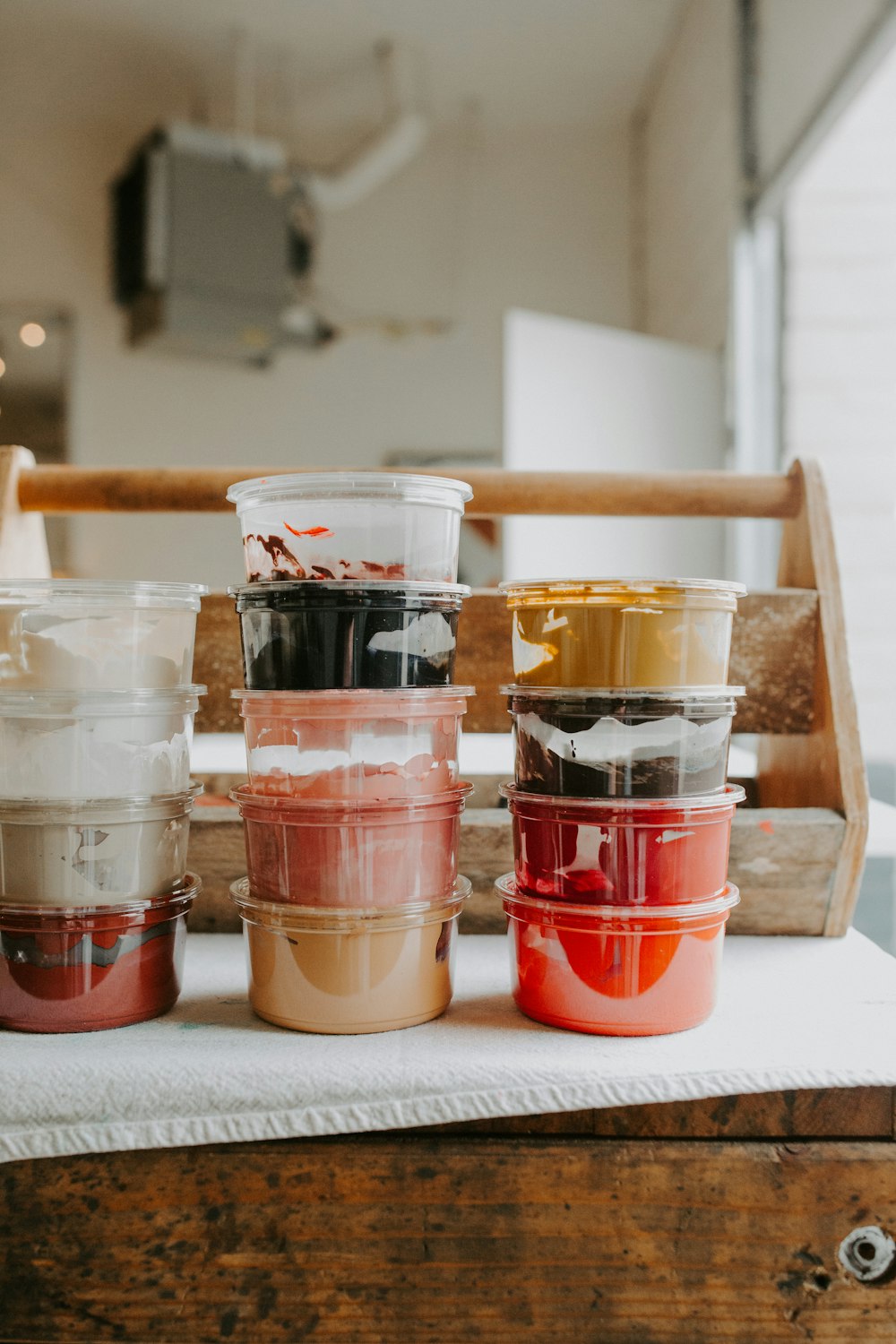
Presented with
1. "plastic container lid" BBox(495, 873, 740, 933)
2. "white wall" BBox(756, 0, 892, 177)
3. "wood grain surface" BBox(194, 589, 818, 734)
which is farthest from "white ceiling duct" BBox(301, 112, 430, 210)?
"plastic container lid" BBox(495, 873, 740, 933)

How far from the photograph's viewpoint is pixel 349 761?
745mm

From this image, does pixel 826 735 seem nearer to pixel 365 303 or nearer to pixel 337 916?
pixel 337 916

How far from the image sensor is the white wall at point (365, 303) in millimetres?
4059

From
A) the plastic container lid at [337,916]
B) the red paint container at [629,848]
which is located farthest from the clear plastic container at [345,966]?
the red paint container at [629,848]

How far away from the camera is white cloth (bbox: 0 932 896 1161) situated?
0.63m

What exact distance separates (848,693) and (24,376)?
3846 millimetres

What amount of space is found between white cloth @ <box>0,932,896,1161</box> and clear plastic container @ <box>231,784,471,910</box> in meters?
0.10

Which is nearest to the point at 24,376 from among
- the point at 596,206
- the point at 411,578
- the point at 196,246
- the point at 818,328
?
the point at 196,246

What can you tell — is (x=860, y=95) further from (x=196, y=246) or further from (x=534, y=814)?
(x=196, y=246)

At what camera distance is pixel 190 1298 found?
2.06 ft

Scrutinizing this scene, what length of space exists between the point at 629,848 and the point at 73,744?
0.42 metres

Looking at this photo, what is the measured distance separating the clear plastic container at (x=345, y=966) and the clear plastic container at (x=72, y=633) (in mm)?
208

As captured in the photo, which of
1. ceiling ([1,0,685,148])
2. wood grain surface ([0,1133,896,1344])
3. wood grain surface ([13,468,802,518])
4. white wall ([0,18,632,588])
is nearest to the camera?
wood grain surface ([0,1133,896,1344])

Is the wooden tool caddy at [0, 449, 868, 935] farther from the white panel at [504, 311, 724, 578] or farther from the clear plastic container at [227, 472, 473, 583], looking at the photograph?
the white panel at [504, 311, 724, 578]
